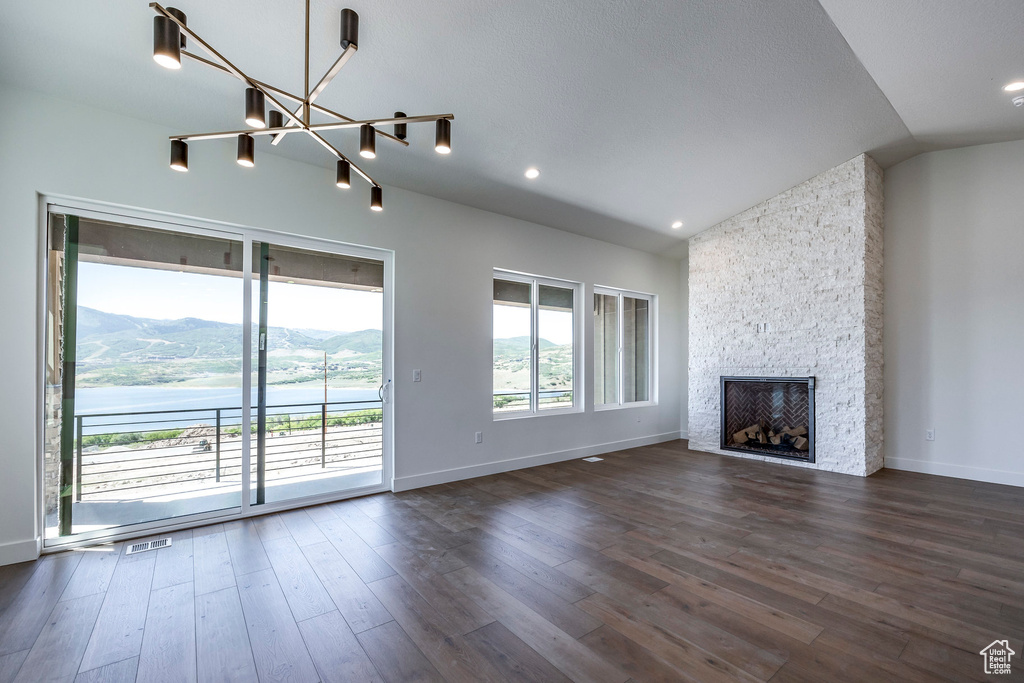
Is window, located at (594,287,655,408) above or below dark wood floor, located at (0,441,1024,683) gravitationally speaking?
above

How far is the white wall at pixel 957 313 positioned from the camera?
4699 millimetres

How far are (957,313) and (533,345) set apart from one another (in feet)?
Answer: 15.1

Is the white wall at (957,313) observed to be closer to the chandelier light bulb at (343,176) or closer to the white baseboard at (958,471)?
the white baseboard at (958,471)

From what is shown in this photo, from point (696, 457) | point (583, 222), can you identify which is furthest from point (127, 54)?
point (696, 457)

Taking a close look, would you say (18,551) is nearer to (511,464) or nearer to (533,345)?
(511,464)

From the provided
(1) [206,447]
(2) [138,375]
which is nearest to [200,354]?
(2) [138,375]

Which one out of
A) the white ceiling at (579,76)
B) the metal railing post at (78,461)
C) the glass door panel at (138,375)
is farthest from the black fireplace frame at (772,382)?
the metal railing post at (78,461)

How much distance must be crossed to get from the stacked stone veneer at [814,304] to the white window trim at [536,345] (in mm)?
1854

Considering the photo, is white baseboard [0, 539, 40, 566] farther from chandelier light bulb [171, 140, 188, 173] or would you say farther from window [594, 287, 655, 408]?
window [594, 287, 655, 408]

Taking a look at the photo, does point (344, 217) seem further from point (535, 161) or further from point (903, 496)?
point (903, 496)

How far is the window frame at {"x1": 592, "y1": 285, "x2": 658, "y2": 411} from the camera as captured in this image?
21.3ft

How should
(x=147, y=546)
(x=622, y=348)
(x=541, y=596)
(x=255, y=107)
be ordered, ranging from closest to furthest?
1. (x=255, y=107)
2. (x=541, y=596)
3. (x=147, y=546)
4. (x=622, y=348)

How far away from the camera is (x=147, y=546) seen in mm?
3141

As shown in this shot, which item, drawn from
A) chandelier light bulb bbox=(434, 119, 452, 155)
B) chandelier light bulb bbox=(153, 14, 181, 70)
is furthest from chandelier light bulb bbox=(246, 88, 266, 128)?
chandelier light bulb bbox=(434, 119, 452, 155)
